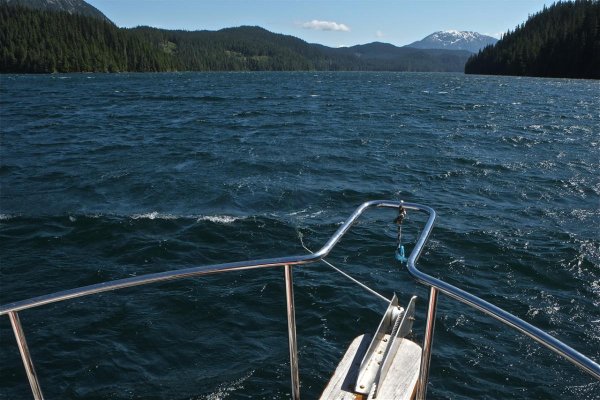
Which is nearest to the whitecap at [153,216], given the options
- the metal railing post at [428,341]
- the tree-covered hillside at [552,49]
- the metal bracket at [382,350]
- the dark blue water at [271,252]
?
the dark blue water at [271,252]

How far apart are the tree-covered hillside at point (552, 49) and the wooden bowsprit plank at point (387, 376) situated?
120426 mm

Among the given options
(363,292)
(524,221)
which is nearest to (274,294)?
(363,292)

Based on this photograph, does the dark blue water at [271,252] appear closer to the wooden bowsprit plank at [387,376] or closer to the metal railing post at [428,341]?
the wooden bowsprit plank at [387,376]

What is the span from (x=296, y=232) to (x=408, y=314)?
352 inches

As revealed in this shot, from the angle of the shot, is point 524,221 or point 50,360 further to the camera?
point 524,221

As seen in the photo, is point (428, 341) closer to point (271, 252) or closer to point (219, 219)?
point (271, 252)

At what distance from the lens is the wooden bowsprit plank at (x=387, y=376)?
11.0 ft

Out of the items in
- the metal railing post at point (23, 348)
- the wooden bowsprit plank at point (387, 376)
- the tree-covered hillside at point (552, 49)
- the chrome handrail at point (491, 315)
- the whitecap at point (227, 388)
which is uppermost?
the tree-covered hillside at point (552, 49)

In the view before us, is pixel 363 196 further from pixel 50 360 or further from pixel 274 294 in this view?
pixel 50 360

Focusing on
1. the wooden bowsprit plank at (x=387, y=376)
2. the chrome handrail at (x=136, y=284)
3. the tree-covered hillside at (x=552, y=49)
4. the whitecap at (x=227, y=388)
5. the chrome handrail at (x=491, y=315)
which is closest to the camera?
the chrome handrail at (x=491, y=315)

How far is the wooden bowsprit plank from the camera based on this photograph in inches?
A: 132

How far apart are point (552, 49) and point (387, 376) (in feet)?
461

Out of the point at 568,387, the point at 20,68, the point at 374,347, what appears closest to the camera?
the point at 374,347

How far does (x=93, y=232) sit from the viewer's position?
41.2ft
